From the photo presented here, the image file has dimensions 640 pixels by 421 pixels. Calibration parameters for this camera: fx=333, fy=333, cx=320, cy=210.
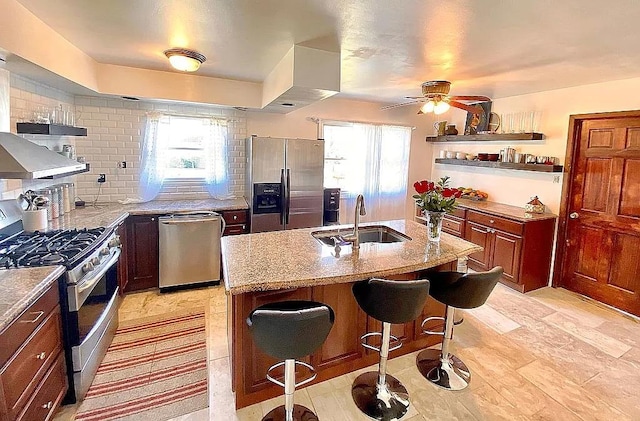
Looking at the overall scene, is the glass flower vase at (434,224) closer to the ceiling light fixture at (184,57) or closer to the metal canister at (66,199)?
the ceiling light fixture at (184,57)

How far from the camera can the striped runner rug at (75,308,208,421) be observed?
83.5 inches

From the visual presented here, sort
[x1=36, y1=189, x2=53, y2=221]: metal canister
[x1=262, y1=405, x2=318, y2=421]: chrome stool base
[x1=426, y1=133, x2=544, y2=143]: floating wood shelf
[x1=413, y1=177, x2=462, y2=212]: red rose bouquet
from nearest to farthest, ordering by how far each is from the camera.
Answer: [x1=262, y1=405, x2=318, y2=421]: chrome stool base, [x1=413, y1=177, x2=462, y2=212]: red rose bouquet, [x1=36, y1=189, x2=53, y2=221]: metal canister, [x1=426, y1=133, x2=544, y2=143]: floating wood shelf

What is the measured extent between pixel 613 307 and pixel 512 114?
2606 mm

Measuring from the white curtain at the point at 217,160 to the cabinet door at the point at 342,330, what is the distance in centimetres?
273

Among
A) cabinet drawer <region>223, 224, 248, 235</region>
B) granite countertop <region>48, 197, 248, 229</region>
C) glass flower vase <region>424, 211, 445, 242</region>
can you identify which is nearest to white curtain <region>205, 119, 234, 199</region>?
granite countertop <region>48, 197, 248, 229</region>

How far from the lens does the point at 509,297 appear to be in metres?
3.87

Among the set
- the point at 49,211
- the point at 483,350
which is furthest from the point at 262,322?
the point at 49,211

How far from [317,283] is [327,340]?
68cm

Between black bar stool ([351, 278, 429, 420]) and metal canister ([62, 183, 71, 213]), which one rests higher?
metal canister ([62, 183, 71, 213])

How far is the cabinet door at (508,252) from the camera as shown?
156 inches

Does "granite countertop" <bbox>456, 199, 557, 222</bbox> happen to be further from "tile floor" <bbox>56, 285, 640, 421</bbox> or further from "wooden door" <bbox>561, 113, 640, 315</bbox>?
"tile floor" <bbox>56, 285, 640, 421</bbox>

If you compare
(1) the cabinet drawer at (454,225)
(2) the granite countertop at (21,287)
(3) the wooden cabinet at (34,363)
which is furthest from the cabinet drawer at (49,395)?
(1) the cabinet drawer at (454,225)

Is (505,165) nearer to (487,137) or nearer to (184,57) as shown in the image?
(487,137)

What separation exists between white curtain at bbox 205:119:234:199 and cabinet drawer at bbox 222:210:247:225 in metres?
0.61
